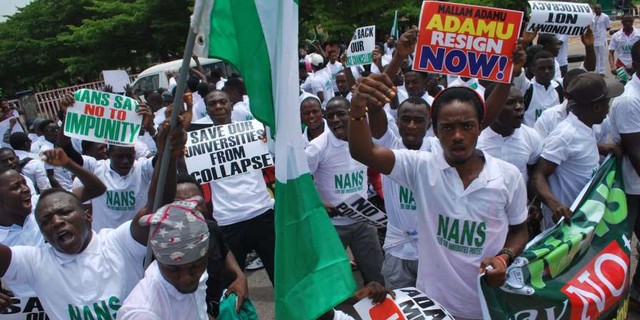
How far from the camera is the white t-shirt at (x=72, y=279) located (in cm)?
273

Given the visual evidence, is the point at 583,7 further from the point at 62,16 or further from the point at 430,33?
the point at 62,16

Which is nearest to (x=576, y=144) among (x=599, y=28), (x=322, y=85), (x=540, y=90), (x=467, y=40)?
(x=467, y=40)

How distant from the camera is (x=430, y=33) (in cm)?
379

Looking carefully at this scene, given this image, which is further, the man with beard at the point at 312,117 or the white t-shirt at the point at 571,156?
the man with beard at the point at 312,117

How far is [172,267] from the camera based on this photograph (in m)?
2.47

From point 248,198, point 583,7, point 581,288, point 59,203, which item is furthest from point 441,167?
point 583,7

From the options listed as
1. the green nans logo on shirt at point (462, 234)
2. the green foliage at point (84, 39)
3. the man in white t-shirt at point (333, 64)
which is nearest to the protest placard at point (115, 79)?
the man in white t-shirt at point (333, 64)

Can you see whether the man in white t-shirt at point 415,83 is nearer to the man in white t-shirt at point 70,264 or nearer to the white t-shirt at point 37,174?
the white t-shirt at point 37,174

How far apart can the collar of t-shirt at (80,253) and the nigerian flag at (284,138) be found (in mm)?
979

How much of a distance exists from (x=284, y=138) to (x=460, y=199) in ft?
3.01

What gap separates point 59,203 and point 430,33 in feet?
7.91

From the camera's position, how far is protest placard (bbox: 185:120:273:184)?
4855 millimetres

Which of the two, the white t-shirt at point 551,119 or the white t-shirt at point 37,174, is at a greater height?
the white t-shirt at point 551,119

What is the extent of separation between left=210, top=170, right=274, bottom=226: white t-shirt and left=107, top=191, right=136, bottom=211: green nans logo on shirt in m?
0.70
